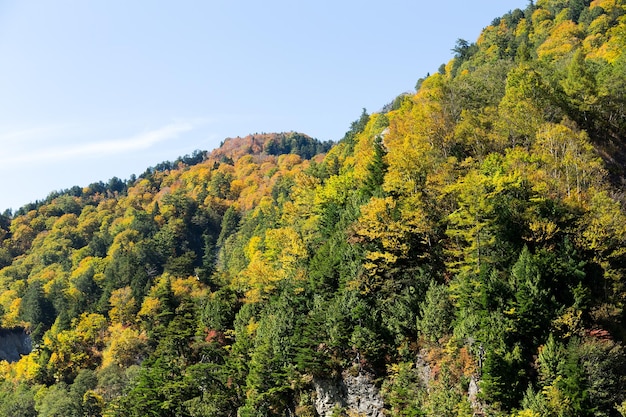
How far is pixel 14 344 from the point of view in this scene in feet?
410

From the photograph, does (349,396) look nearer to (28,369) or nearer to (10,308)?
(28,369)

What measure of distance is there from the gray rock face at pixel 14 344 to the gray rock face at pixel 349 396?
100 m

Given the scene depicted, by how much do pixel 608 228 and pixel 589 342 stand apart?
9.78 metres

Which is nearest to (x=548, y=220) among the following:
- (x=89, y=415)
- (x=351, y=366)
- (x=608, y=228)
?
(x=608, y=228)

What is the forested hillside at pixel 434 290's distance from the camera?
40.4m

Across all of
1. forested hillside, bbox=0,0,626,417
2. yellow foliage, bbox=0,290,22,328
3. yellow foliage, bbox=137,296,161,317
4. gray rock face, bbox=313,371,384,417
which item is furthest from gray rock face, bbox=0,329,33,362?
gray rock face, bbox=313,371,384,417

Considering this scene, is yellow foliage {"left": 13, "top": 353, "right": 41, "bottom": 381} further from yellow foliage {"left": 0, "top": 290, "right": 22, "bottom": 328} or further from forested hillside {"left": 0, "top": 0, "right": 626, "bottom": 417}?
yellow foliage {"left": 0, "top": 290, "right": 22, "bottom": 328}

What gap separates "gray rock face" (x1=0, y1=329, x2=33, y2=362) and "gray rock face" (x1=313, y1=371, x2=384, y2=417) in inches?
3938

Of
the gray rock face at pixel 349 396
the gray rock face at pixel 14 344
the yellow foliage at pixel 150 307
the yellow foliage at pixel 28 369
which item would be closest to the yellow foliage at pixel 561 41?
the gray rock face at pixel 349 396

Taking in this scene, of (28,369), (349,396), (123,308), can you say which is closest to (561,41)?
(349,396)

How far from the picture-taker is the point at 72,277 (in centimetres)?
13575

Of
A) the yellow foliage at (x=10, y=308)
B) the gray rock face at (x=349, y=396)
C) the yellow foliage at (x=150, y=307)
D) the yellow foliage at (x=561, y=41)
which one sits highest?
the yellow foliage at (x=561, y=41)

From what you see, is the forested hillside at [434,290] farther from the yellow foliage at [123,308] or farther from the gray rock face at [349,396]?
the yellow foliage at [123,308]

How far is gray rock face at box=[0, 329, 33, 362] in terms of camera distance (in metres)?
123
